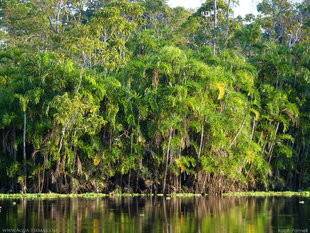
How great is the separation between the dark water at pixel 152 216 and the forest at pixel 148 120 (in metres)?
3.18

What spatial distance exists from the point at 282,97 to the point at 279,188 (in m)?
4.26

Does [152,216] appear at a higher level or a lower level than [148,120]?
lower

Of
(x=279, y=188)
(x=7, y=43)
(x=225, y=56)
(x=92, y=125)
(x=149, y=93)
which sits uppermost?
(x=7, y=43)

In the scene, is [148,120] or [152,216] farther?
[148,120]

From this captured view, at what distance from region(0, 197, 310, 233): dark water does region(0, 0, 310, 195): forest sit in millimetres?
3177

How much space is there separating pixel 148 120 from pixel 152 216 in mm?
7984

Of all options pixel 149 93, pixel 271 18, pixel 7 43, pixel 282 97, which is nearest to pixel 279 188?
pixel 282 97

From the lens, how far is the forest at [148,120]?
58.3 ft

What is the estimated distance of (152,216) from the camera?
11.7 metres

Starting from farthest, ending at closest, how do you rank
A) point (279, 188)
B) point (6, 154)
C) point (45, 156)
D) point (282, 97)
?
point (279, 188), point (282, 97), point (6, 154), point (45, 156)

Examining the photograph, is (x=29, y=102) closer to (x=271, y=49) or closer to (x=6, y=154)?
(x=6, y=154)

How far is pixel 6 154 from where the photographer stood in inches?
734

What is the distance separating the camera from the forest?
58.3 feet

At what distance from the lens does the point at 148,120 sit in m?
19.3
